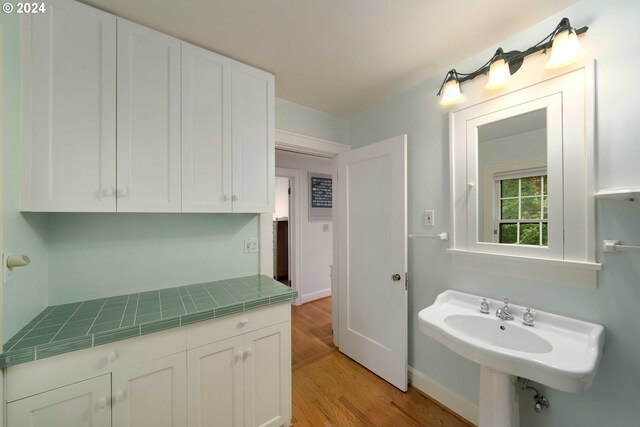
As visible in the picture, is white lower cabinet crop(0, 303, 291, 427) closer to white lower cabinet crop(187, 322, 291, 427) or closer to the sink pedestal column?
white lower cabinet crop(187, 322, 291, 427)

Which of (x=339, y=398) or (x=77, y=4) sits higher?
(x=77, y=4)

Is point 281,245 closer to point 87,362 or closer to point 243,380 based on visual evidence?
point 243,380

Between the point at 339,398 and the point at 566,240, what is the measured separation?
1.75 m

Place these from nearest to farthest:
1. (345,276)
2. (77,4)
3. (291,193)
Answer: (77,4) < (345,276) < (291,193)


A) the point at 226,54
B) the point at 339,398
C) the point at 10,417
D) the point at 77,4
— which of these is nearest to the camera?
the point at 10,417

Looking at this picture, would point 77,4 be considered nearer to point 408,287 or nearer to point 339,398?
point 408,287

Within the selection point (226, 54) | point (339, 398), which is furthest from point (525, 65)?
point (339, 398)

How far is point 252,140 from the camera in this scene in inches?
64.0

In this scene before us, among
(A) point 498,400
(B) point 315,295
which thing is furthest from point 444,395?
(B) point 315,295

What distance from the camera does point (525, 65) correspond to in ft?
4.39

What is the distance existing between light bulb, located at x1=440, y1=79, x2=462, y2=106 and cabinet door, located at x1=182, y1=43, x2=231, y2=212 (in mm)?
1408

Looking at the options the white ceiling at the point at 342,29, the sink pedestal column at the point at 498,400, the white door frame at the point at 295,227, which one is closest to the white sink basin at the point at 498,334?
the sink pedestal column at the point at 498,400

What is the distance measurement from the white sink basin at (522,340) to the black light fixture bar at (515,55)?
54.2 inches

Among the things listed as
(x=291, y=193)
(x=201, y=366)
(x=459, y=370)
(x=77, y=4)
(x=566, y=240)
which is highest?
(x=77, y=4)
